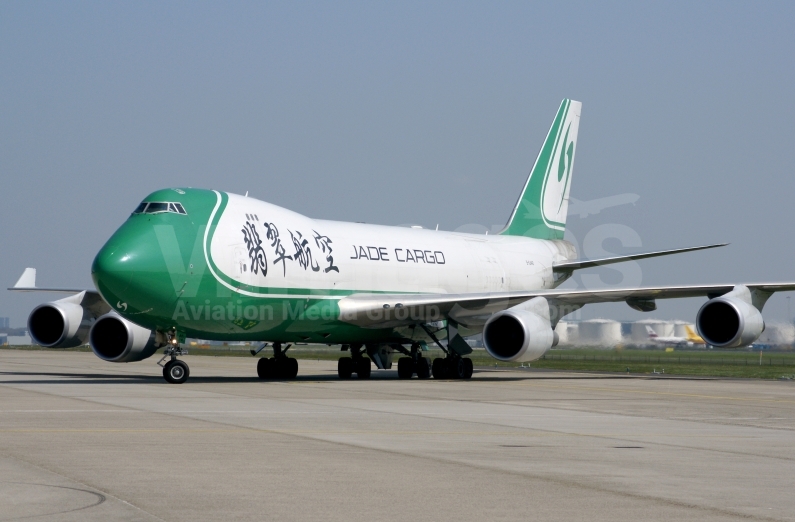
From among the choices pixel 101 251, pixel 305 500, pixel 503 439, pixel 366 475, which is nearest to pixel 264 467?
pixel 366 475

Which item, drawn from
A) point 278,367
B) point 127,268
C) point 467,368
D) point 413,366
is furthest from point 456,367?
point 127,268

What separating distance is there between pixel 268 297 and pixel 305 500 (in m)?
17.0

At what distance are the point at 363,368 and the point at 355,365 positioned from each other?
10.3 inches

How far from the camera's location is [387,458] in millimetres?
10414

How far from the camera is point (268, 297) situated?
24.7 meters

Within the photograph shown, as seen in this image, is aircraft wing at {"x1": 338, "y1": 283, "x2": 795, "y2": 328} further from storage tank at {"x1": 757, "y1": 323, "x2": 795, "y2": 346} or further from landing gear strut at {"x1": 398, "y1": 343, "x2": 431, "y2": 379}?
storage tank at {"x1": 757, "y1": 323, "x2": 795, "y2": 346}

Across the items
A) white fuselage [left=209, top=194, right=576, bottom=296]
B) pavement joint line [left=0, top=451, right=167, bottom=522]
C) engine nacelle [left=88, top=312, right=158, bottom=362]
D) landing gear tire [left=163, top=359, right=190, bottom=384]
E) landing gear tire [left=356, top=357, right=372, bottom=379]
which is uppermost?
white fuselage [left=209, top=194, right=576, bottom=296]

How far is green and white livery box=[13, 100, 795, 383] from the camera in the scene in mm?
22859

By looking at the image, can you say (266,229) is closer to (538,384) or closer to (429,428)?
(538,384)

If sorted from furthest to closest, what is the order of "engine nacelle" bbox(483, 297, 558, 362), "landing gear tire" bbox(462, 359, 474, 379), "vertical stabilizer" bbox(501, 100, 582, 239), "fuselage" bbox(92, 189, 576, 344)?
1. "vertical stabilizer" bbox(501, 100, 582, 239)
2. "landing gear tire" bbox(462, 359, 474, 379)
3. "engine nacelle" bbox(483, 297, 558, 362)
4. "fuselage" bbox(92, 189, 576, 344)

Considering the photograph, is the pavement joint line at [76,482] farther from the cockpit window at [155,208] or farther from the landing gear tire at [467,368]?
the landing gear tire at [467,368]

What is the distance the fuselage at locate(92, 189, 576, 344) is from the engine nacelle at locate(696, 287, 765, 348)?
7.49m

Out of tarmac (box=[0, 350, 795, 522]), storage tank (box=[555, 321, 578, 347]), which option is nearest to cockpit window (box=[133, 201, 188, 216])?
tarmac (box=[0, 350, 795, 522])

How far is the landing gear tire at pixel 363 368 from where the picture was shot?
29.8m
